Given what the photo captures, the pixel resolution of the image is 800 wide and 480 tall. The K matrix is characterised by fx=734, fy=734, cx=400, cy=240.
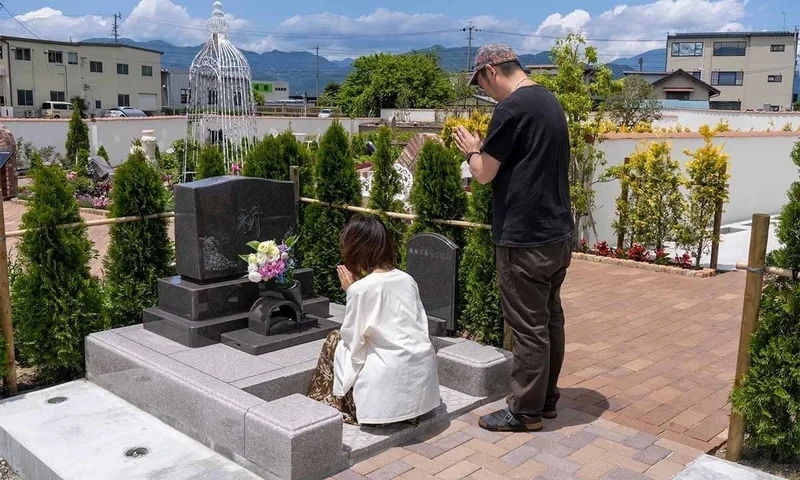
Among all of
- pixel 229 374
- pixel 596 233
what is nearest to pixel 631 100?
pixel 596 233

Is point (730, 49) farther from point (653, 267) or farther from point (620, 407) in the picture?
point (620, 407)

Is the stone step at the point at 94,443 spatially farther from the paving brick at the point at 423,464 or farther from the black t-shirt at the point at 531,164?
the black t-shirt at the point at 531,164

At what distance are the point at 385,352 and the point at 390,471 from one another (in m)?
0.62

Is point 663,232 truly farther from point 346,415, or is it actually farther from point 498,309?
point 346,415

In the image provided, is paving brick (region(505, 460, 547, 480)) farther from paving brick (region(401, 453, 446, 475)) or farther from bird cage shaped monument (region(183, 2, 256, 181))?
bird cage shaped monument (region(183, 2, 256, 181))

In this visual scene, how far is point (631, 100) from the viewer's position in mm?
32938

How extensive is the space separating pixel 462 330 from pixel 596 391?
1094 mm

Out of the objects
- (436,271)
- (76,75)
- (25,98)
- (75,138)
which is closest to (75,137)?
(75,138)

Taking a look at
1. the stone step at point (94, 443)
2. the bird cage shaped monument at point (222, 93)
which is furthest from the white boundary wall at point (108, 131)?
the stone step at point (94, 443)

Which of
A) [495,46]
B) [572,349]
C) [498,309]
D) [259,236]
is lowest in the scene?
[572,349]

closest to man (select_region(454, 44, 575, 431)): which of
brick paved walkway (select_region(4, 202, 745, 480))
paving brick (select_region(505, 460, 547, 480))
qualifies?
brick paved walkway (select_region(4, 202, 745, 480))

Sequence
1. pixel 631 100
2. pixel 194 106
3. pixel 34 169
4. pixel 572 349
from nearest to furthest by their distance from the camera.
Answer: pixel 34 169, pixel 572 349, pixel 194 106, pixel 631 100

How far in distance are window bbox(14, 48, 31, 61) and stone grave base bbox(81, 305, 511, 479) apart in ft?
183

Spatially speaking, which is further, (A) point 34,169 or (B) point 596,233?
(B) point 596,233
